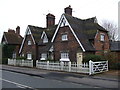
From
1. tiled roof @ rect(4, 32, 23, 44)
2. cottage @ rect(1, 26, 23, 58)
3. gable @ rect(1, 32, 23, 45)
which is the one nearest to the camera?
cottage @ rect(1, 26, 23, 58)

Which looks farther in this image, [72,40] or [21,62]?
[21,62]

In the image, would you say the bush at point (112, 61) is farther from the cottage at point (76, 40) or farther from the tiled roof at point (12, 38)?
the tiled roof at point (12, 38)

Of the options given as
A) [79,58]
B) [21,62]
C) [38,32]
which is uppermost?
[38,32]

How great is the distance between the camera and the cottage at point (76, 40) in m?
22.1

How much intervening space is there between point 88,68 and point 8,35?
92.7ft

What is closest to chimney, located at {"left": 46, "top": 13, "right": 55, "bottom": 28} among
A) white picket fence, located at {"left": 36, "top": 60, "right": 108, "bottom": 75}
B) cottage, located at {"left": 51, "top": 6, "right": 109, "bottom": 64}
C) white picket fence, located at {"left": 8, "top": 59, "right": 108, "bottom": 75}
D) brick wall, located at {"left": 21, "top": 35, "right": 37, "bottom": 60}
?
brick wall, located at {"left": 21, "top": 35, "right": 37, "bottom": 60}

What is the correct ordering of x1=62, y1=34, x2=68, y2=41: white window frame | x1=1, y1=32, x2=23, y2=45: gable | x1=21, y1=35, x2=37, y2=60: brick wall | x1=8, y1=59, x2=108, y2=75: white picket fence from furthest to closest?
x1=1, y1=32, x2=23, y2=45: gable < x1=21, y1=35, x2=37, y2=60: brick wall < x1=62, y1=34, x2=68, y2=41: white window frame < x1=8, y1=59, x2=108, y2=75: white picket fence

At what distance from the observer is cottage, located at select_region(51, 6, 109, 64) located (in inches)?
871

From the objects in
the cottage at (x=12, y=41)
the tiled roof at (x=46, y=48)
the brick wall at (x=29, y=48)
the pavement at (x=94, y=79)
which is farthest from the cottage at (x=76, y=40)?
the cottage at (x=12, y=41)

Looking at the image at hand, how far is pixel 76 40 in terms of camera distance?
73.4ft

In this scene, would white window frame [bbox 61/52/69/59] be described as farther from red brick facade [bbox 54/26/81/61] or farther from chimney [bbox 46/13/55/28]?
chimney [bbox 46/13/55/28]

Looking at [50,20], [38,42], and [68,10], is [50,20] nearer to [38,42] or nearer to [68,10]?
[38,42]

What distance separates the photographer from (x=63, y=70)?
1988cm

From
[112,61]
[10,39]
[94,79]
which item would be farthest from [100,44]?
[10,39]
